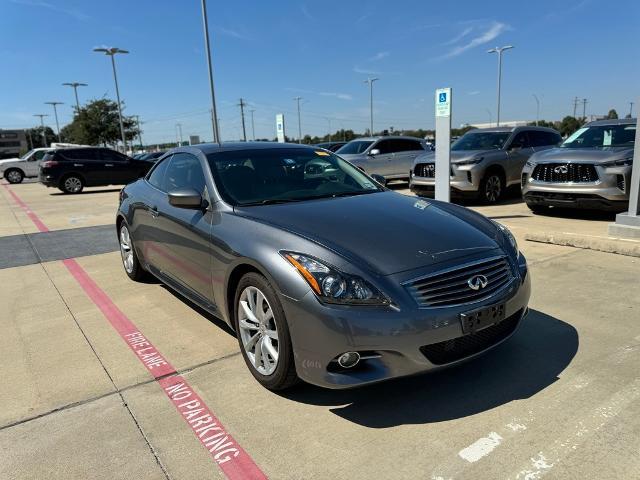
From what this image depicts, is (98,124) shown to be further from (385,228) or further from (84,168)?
(385,228)

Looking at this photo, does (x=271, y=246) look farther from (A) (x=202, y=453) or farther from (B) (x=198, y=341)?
(B) (x=198, y=341)

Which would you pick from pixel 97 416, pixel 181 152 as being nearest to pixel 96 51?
pixel 181 152

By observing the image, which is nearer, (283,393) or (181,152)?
(283,393)

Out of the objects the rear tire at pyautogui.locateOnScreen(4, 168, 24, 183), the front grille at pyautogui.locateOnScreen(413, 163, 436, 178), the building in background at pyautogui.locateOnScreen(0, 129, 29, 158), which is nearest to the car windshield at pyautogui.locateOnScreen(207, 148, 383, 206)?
the front grille at pyautogui.locateOnScreen(413, 163, 436, 178)

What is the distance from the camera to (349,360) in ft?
8.56

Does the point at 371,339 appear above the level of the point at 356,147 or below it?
below

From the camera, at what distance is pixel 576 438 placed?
249cm

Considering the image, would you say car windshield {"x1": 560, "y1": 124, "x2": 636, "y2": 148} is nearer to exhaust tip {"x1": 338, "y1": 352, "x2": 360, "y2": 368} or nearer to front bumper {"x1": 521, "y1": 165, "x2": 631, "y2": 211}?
front bumper {"x1": 521, "y1": 165, "x2": 631, "y2": 211}

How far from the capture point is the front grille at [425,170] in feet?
35.6

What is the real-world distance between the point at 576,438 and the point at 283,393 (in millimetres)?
1633

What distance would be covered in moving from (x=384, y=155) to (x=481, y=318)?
41.4 feet

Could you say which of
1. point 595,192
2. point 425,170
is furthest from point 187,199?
point 425,170

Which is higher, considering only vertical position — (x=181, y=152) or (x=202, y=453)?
(x=181, y=152)

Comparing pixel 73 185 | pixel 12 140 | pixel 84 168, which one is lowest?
pixel 73 185
